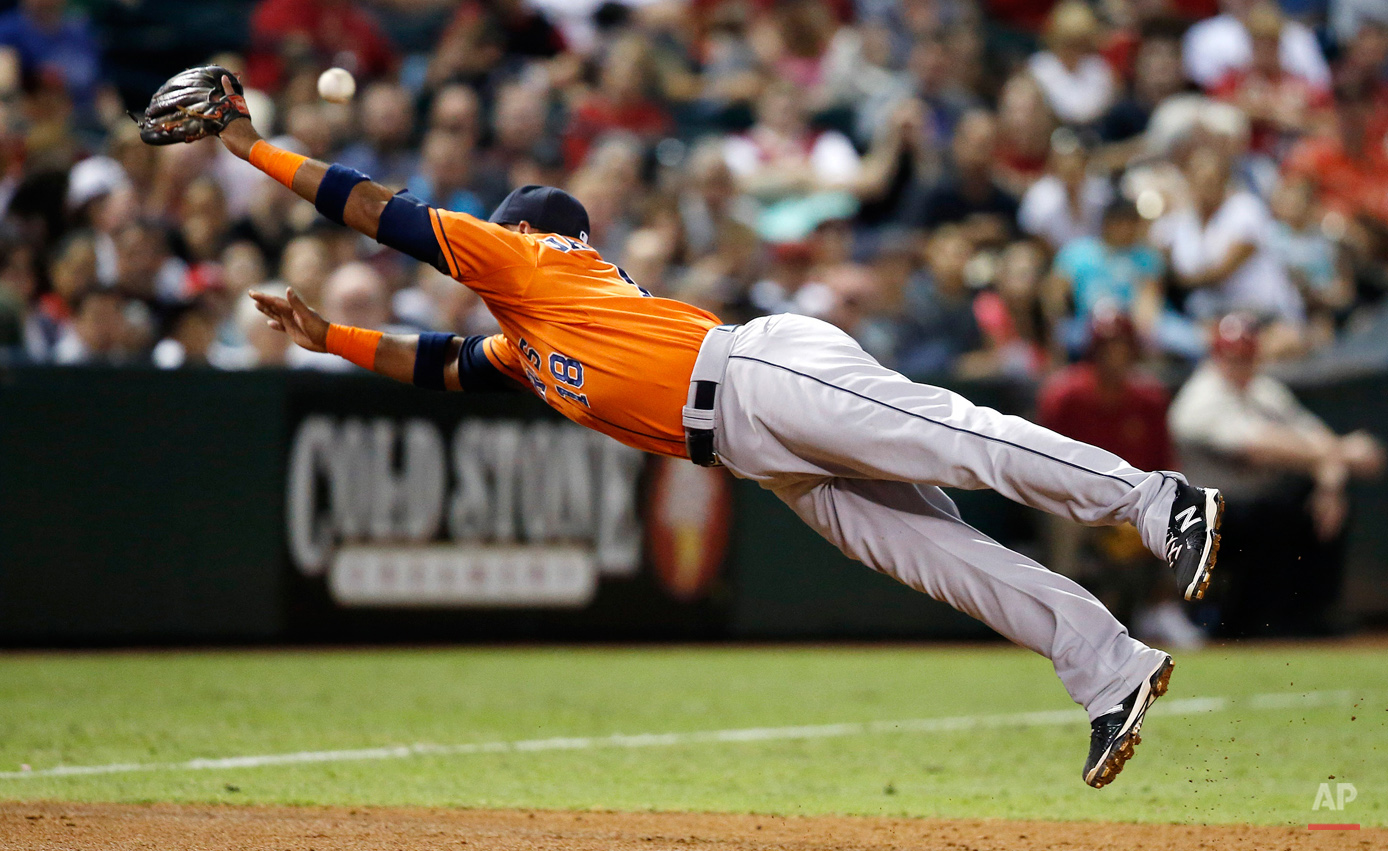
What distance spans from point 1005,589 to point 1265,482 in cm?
549

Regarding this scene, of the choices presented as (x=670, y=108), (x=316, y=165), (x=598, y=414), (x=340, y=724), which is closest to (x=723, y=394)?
(x=598, y=414)

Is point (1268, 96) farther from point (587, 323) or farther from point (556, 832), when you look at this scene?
point (556, 832)

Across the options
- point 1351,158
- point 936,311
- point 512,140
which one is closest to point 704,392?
point 936,311

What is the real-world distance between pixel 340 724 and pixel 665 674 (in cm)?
204

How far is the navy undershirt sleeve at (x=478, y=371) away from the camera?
5184 millimetres

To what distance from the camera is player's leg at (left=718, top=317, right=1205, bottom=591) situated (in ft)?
14.2

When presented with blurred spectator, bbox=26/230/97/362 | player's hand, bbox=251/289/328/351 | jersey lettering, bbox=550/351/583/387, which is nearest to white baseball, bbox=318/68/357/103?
player's hand, bbox=251/289/328/351

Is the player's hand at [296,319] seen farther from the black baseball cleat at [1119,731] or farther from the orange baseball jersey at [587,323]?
the black baseball cleat at [1119,731]

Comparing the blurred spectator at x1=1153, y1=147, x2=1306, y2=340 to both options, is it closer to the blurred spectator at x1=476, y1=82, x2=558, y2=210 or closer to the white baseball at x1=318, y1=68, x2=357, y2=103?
the blurred spectator at x1=476, y1=82, x2=558, y2=210

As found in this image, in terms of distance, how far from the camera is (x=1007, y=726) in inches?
268

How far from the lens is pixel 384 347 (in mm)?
5234

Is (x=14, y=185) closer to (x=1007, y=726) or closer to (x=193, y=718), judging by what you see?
(x=193, y=718)

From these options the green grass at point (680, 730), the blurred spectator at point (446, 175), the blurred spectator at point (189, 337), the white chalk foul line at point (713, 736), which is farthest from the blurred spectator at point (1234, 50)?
the blurred spectator at point (189, 337)

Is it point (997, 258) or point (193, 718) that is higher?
point (997, 258)
